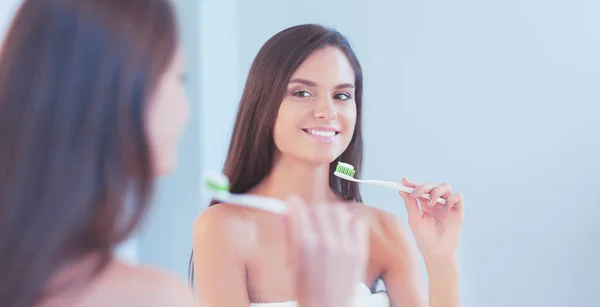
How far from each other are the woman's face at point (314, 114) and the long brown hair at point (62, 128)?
46 centimetres

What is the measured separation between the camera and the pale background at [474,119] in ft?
4.13

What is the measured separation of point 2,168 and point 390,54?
100cm

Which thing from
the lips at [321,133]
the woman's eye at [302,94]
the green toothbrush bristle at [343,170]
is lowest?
the green toothbrush bristle at [343,170]

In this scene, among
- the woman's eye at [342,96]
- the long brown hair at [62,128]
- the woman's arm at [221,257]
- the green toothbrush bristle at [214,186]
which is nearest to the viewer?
the long brown hair at [62,128]

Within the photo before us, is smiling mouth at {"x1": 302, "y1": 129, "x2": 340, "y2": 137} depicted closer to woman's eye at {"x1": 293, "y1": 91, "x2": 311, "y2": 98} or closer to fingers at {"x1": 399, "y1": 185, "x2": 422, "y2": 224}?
woman's eye at {"x1": 293, "y1": 91, "x2": 311, "y2": 98}

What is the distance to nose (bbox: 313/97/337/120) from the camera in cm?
85

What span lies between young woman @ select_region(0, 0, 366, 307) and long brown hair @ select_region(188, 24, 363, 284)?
0.45 meters

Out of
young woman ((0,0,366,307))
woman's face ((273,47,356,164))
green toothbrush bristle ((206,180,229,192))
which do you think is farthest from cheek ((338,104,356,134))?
young woman ((0,0,366,307))

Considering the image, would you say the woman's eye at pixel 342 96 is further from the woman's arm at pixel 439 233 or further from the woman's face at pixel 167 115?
the woman's face at pixel 167 115

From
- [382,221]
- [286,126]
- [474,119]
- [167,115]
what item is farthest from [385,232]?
[167,115]

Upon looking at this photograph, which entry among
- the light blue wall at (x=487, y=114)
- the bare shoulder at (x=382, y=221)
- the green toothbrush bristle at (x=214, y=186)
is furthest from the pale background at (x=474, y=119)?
the green toothbrush bristle at (x=214, y=186)

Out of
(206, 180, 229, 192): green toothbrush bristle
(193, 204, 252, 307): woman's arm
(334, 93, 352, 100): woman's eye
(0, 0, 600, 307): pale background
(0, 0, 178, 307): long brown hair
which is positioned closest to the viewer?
(0, 0, 178, 307): long brown hair

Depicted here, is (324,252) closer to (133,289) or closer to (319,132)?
(133,289)

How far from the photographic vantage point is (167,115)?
44 cm
